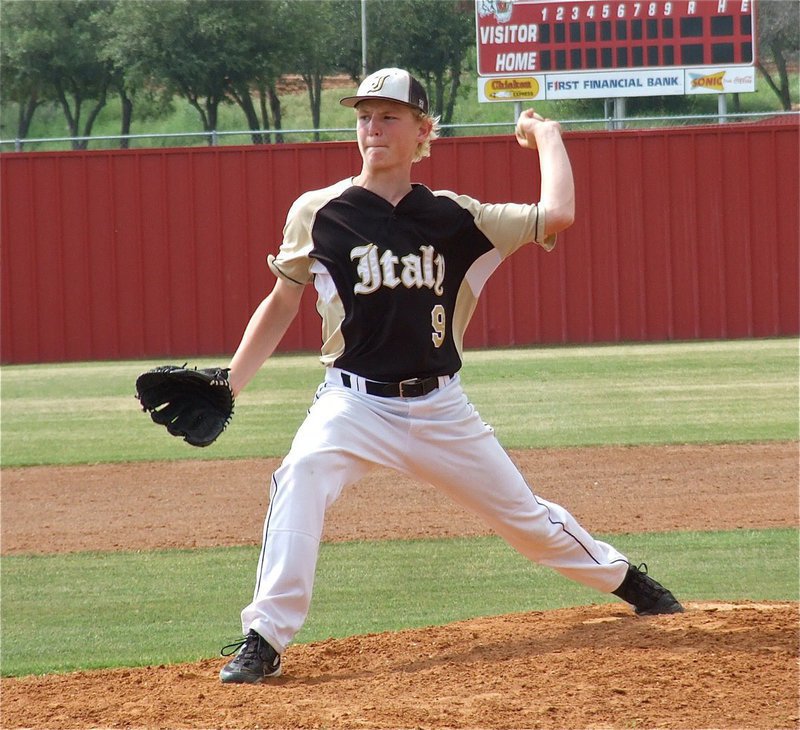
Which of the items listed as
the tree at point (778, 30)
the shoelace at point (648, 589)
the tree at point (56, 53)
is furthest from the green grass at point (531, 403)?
the tree at point (778, 30)

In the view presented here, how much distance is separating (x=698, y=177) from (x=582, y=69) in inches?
178

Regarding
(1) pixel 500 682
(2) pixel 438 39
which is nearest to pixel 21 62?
(2) pixel 438 39

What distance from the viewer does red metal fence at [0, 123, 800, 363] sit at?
20188mm

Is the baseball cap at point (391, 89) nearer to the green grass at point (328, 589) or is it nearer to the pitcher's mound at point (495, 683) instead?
the pitcher's mound at point (495, 683)

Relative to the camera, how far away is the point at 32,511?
8484mm

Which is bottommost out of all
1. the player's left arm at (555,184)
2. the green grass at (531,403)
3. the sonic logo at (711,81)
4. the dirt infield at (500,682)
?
the green grass at (531,403)

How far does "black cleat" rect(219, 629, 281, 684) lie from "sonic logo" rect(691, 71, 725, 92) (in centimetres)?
2161

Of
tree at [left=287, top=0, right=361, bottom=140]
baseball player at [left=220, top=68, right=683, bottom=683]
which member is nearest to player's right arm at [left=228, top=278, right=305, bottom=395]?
baseball player at [left=220, top=68, right=683, bottom=683]

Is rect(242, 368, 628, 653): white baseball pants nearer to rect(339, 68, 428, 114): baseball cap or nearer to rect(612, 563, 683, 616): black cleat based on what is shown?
rect(612, 563, 683, 616): black cleat

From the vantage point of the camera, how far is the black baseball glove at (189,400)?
417 centimetres

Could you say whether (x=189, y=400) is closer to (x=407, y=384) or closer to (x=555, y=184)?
(x=407, y=384)

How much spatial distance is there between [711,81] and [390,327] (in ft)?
69.9

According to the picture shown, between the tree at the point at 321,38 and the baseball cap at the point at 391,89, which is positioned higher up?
the tree at the point at 321,38

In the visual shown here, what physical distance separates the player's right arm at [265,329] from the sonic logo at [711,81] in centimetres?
2097
